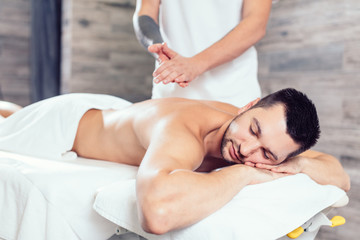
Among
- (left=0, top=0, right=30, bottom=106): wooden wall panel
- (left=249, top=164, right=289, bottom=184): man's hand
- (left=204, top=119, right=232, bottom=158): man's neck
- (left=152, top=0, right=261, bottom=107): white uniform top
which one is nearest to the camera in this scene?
(left=249, top=164, right=289, bottom=184): man's hand

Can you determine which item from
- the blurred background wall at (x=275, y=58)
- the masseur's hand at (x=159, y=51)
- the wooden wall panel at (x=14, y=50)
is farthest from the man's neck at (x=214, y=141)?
the wooden wall panel at (x=14, y=50)

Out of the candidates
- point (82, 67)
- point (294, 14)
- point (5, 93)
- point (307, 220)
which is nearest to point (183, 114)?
point (307, 220)

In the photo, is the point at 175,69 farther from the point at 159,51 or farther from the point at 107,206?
the point at 107,206

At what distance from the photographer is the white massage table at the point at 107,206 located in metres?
0.98

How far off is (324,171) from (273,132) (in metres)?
0.23

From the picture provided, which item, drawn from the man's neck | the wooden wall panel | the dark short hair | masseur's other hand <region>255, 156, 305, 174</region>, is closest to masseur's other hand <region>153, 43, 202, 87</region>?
the man's neck

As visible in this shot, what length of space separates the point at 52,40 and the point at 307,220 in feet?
9.33

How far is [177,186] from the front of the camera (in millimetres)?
967

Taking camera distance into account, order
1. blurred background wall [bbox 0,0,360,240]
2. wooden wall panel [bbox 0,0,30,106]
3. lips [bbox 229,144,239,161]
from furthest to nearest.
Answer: wooden wall panel [bbox 0,0,30,106], blurred background wall [bbox 0,0,360,240], lips [bbox 229,144,239,161]

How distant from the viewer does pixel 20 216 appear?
4.06 feet

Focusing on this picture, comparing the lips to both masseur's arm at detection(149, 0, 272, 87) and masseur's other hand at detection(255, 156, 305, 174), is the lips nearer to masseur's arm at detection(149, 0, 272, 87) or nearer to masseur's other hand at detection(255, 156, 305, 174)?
masseur's other hand at detection(255, 156, 305, 174)

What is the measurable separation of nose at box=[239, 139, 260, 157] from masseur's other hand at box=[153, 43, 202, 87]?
1.20ft

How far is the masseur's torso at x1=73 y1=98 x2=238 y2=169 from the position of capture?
119cm

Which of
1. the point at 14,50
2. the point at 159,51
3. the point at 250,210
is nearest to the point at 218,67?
the point at 159,51
